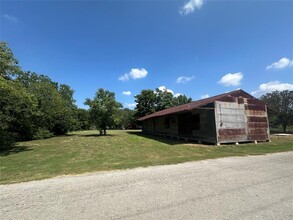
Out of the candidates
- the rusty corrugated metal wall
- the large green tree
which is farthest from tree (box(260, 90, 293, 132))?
the large green tree

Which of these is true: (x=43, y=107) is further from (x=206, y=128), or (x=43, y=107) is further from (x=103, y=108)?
(x=206, y=128)

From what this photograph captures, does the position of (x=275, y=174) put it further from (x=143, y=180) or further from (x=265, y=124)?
(x=265, y=124)

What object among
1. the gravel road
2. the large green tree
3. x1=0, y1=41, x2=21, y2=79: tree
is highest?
x1=0, y1=41, x2=21, y2=79: tree

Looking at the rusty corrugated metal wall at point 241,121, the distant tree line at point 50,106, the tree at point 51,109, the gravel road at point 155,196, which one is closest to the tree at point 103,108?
the distant tree line at point 50,106

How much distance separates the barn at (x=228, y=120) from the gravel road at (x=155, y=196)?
8.45 m

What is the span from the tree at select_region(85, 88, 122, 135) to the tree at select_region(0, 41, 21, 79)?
11.1m

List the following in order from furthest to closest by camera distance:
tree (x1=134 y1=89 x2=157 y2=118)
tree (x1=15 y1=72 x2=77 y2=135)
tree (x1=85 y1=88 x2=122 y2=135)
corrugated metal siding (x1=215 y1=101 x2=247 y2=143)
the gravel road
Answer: tree (x1=134 y1=89 x2=157 y2=118) < tree (x1=85 y1=88 x2=122 y2=135) < tree (x1=15 y1=72 x2=77 y2=135) < corrugated metal siding (x1=215 y1=101 x2=247 y2=143) < the gravel road

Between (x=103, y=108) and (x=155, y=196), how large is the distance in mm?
20639

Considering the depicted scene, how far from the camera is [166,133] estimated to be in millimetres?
22844

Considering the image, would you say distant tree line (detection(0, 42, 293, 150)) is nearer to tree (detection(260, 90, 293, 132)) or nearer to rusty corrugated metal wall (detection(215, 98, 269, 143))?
tree (detection(260, 90, 293, 132))

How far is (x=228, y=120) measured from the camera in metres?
14.8

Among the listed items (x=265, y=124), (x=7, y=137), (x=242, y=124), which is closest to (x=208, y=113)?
(x=242, y=124)

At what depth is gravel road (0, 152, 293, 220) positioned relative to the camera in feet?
10.9

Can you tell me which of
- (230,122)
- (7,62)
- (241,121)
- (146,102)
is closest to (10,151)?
(7,62)
